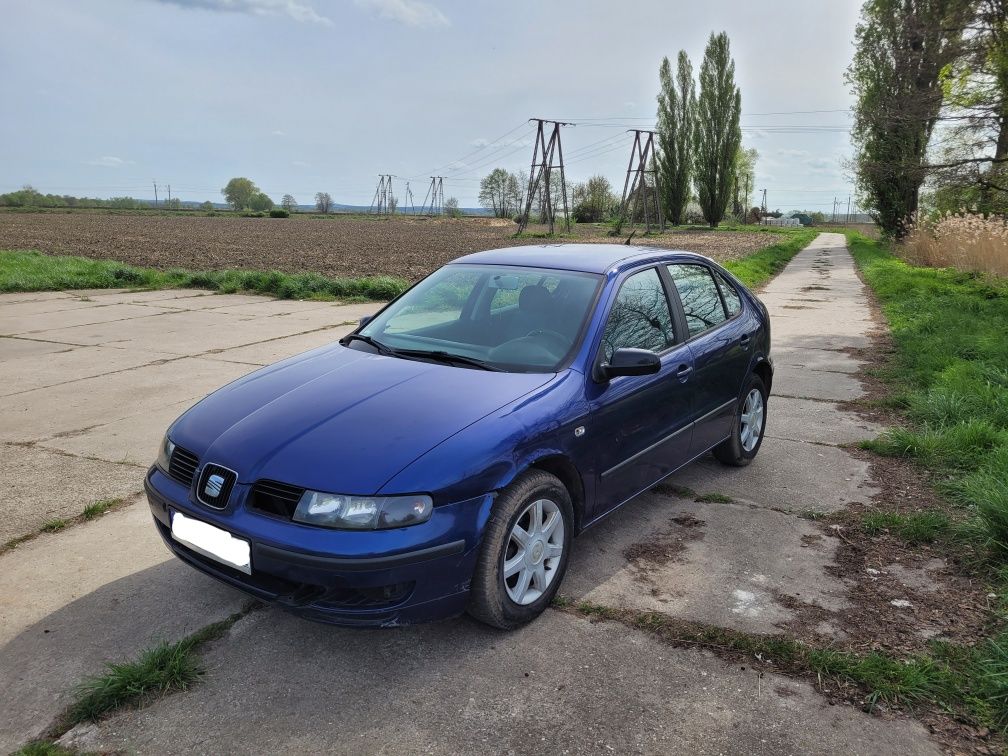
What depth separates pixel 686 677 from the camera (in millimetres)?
2760

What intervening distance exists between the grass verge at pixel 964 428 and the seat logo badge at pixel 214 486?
113 inches

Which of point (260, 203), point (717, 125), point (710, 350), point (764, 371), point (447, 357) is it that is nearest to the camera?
point (447, 357)

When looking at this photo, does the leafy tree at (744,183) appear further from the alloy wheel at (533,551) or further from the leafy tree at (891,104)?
the alloy wheel at (533,551)

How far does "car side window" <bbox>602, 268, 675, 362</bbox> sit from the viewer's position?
12.3ft

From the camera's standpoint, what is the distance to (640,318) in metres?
3.99

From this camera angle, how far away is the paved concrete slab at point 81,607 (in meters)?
2.70

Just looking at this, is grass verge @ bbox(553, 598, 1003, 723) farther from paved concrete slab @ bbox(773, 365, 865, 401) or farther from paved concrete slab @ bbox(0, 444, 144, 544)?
paved concrete slab @ bbox(773, 365, 865, 401)

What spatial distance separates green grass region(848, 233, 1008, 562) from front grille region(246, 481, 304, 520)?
334cm

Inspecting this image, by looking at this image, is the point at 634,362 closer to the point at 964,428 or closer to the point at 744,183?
the point at 964,428

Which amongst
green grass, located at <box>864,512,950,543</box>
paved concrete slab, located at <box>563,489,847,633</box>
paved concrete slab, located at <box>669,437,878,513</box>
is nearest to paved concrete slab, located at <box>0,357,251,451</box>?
paved concrete slab, located at <box>563,489,847,633</box>

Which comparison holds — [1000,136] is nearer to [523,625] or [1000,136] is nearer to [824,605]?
[824,605]

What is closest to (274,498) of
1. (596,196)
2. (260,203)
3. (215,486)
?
(215,486)

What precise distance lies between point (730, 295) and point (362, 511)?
335cm

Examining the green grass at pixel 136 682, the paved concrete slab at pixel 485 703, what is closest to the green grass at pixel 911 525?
the paved concrete slab at pixel 485 703
